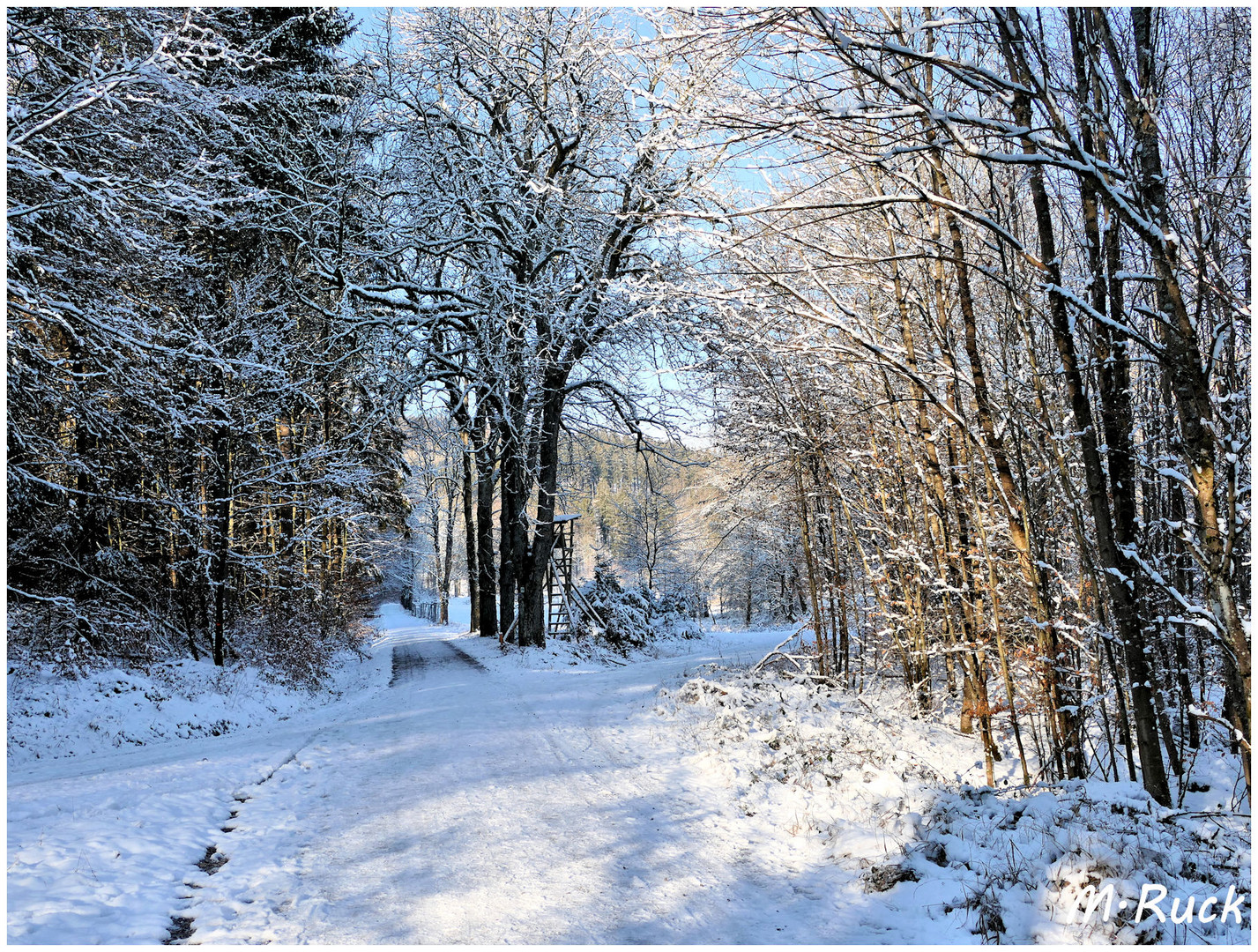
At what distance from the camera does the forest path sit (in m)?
3.09

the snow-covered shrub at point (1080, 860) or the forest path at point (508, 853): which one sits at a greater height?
the snow-covered shrub at point (1080, 860)

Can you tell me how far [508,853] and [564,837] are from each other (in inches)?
15.7

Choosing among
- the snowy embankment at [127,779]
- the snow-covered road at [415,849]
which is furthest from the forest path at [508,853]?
the snowy embankment at [127,779]

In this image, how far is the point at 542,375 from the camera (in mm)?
13844

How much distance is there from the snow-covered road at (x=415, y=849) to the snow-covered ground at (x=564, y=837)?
0.02 metres

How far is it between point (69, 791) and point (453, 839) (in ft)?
9.72

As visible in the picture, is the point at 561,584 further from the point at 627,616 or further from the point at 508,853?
the point at 508,853

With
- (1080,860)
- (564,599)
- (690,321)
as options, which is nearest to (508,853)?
(1080,860)

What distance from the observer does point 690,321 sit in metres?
12.1

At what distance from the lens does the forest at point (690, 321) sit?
3.63m

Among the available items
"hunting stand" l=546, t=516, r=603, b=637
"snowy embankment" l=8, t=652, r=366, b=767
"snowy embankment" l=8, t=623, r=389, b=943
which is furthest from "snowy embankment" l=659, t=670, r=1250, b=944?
"hunting stand" l=546, t=516, r=603, b=637

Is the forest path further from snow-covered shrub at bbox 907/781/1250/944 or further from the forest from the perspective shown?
the forest

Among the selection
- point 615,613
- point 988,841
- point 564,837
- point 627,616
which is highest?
point 988,841

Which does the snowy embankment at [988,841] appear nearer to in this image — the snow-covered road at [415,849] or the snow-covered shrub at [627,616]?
the snow-covered road at [415,849]
